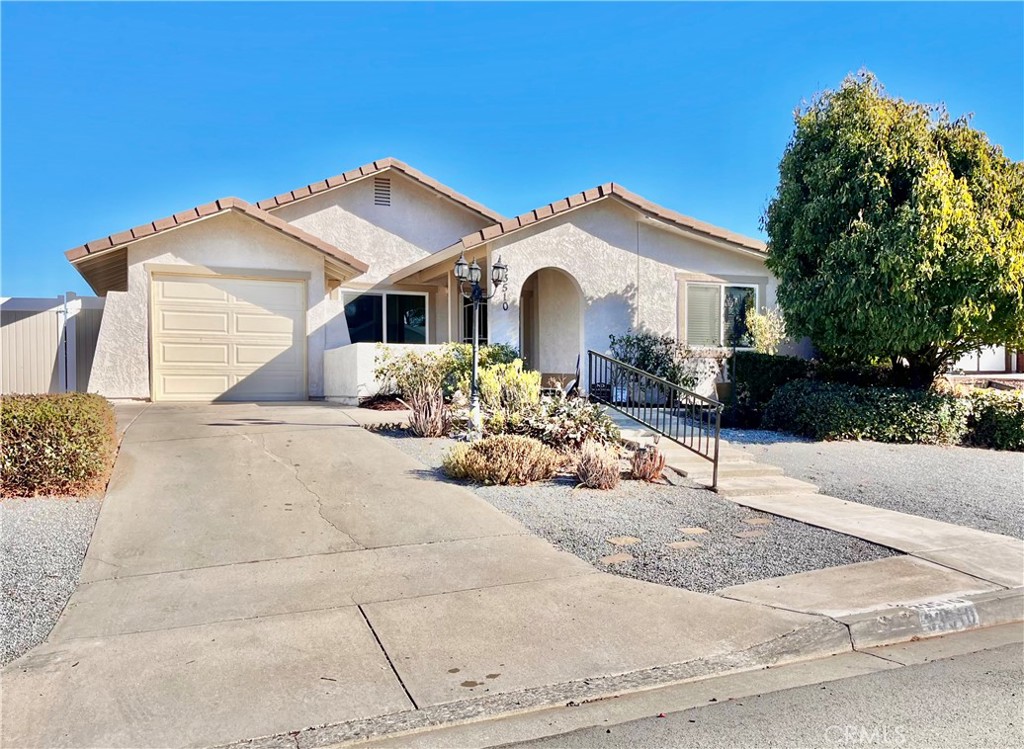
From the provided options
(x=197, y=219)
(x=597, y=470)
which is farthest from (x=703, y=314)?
(x=197, y=219)

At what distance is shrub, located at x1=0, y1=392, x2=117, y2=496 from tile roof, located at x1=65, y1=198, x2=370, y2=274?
19.9 feet

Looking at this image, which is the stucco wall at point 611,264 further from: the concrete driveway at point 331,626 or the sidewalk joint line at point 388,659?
the sidewalk joint line at point 388,659

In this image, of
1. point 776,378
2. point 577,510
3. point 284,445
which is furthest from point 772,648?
point 776,378

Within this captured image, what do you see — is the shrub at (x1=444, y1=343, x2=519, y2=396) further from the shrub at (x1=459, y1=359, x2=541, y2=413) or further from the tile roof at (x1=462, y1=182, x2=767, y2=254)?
the tile roof at (x1=462, y1=182, x2=767, y2=254)

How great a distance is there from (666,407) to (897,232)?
4.73m

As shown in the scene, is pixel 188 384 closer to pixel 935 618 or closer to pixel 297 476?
pixel 297 476

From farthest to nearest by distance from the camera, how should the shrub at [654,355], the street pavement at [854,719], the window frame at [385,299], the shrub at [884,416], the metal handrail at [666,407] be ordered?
1. the window frame at [385,299]
2. the shrub at [654,355]
3. the shrub at [884,416]
4. the metal handrail at [666,407]
5. the street pavement at [854,719]

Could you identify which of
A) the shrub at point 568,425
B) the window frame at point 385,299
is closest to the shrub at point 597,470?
the shrub at point 568,425

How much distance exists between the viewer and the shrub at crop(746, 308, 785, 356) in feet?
51.6

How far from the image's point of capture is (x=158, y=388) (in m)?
13.8

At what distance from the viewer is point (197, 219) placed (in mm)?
13477

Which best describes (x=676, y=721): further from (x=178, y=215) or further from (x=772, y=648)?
(x=178, y=215)

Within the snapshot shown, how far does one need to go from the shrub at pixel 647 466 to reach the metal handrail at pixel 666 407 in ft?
2.22

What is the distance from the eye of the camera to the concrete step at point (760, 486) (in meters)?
8.73
